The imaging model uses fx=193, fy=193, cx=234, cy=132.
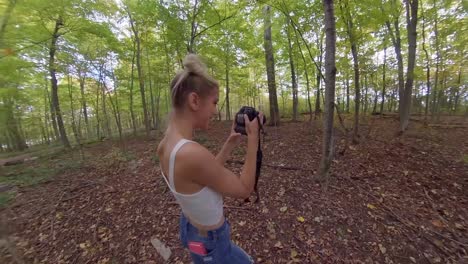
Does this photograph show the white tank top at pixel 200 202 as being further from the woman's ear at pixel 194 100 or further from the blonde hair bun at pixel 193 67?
the blonde hair bun at pixel 193 67

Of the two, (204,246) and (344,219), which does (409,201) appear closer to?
(344,219)

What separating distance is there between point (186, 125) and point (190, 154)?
233 millimetres

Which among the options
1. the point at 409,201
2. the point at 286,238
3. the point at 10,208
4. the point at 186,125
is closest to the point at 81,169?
the point at 10,208

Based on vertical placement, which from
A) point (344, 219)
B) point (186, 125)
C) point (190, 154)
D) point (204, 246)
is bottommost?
point (344, 219)

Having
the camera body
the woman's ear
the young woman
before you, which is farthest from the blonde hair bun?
the camera body

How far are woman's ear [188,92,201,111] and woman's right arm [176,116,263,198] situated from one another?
229mm

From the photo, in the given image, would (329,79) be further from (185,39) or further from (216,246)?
(185,39)

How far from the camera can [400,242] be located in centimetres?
259

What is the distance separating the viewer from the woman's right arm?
951 millimetres

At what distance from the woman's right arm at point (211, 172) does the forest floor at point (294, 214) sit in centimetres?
203

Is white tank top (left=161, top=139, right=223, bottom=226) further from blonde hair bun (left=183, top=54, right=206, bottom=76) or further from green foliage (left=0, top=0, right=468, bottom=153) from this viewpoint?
green foliage (left=0, top=0, right=468, bottom=153)

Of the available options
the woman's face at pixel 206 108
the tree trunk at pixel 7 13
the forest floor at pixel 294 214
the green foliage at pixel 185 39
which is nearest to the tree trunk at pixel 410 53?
the green foliage at pixel 185 39

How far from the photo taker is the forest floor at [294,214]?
2.61 m

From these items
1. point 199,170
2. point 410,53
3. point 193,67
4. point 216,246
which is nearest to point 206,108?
point 193,67
